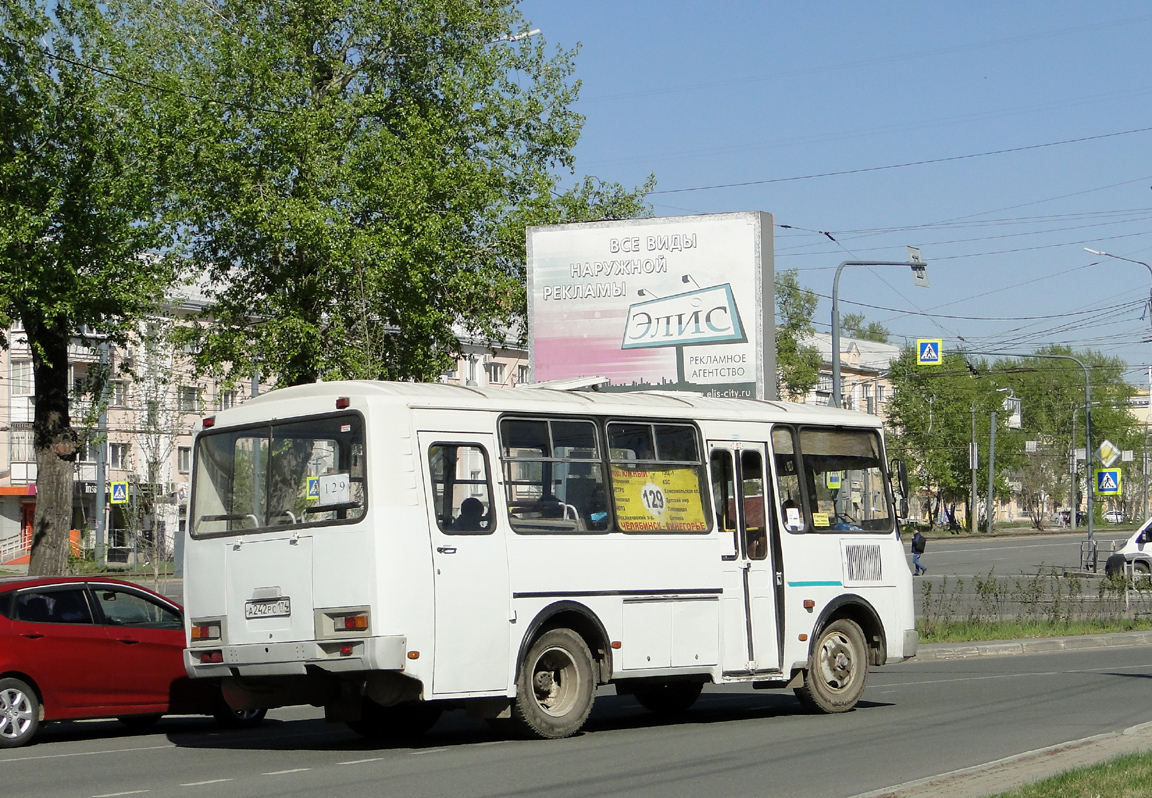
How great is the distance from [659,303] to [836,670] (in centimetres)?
1081

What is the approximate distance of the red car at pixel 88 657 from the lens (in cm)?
1298

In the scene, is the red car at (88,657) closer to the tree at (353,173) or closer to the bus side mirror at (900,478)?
the bus side mirror at (900,478)

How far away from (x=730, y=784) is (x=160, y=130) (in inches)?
903

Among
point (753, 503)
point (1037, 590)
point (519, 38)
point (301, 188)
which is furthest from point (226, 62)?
point (753, 503)

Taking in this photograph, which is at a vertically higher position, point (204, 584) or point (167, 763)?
point (204, 584)

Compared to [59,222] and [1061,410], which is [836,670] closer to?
[59,222]

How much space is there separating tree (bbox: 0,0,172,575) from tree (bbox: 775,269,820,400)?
60.4 metres

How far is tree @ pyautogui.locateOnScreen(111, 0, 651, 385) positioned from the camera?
1254 inches

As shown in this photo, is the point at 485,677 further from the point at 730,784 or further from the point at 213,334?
the point at 213,334

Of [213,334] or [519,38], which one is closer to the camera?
[213,334]

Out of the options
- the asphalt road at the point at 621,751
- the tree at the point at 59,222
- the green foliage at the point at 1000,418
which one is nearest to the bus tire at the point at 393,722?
the asphalt road at the point at 621,751

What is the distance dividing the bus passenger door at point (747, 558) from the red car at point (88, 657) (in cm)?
497

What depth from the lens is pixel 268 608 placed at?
1150 cm

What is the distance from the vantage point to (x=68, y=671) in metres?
13.2
